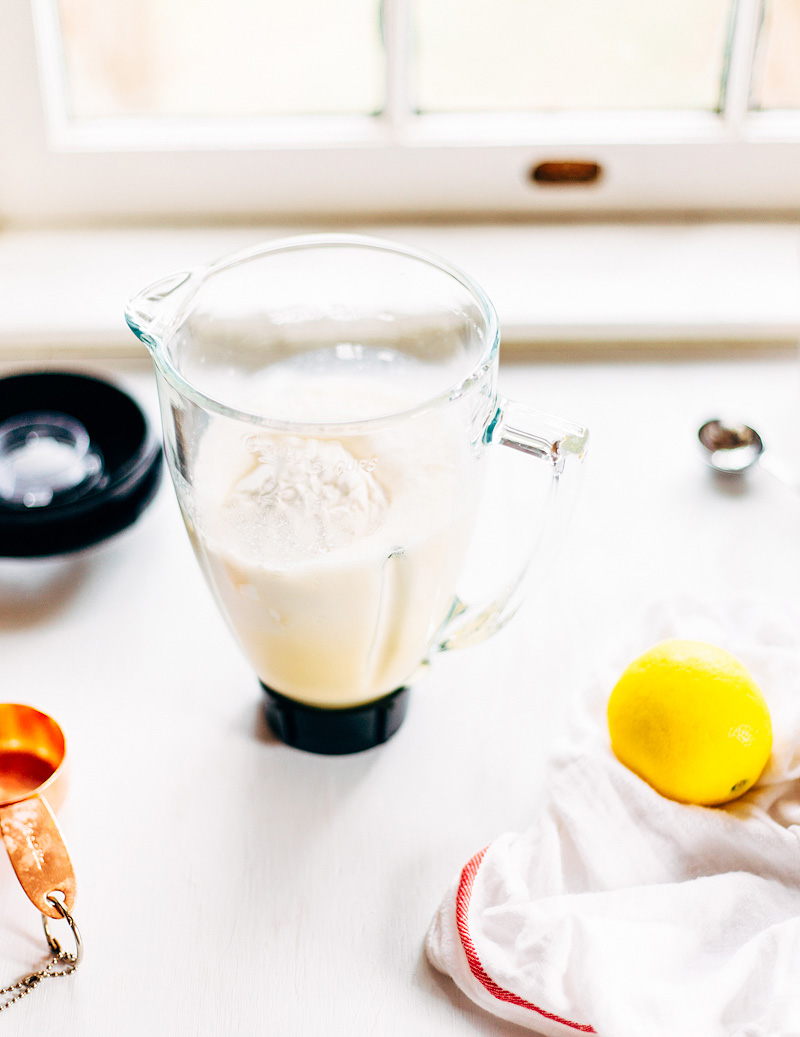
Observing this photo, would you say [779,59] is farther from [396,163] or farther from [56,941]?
[56,941]

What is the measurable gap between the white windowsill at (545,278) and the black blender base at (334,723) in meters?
0.46

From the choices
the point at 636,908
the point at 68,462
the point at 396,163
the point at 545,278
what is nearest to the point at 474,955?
the point at 636,908

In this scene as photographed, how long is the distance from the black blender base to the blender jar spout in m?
0.23

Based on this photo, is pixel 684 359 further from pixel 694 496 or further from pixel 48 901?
pixel 48 901

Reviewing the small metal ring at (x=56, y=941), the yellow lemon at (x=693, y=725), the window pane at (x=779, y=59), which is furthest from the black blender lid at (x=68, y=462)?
the window pane at (x=779, y=59)

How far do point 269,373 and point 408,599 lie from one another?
9.1 inches

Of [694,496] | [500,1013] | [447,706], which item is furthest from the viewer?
[694,496]

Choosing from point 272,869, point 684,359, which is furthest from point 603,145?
point 272,869

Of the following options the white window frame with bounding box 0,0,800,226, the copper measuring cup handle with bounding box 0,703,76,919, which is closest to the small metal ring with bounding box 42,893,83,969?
the copper measuring cup handle with bounding box 0,703,76,919

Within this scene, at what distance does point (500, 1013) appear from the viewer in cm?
50

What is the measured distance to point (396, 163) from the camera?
107cm

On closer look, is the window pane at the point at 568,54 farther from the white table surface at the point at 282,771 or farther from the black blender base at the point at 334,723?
the black blender base at the point at 334,723

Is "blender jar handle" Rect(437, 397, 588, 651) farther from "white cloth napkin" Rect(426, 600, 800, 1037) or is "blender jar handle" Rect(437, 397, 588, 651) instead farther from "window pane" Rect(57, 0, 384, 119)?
"window pane" Rect(57, 0, 384, 119)

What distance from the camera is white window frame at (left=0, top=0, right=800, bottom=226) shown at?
1041 millimetres
